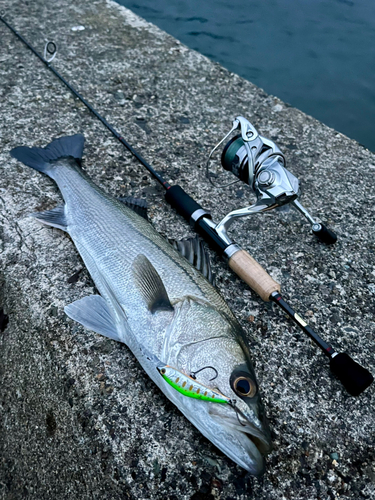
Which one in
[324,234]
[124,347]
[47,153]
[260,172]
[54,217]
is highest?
[260,172]

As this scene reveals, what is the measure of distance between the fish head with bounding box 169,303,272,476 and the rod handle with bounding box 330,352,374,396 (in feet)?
1.79

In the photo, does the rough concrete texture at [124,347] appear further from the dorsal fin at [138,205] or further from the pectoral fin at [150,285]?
the pectoral fin at [150,285]

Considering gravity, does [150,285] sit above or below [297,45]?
below

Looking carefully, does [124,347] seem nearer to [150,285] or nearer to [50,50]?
[150,285]

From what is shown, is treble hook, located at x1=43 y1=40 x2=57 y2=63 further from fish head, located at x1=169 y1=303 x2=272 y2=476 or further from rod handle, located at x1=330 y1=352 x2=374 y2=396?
rod handle, located at x1=330 y1=352 x2=374 y2=396

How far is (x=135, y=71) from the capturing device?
4.47 metres

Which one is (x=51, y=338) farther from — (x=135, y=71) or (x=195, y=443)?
(x=135, y=71)

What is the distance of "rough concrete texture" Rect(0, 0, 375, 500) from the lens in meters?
1.86

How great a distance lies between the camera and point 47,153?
3.16 metres

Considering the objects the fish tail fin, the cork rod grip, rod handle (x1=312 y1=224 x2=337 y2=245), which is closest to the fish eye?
the cork rod grip

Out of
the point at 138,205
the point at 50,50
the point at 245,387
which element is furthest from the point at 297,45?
the point at 245,387

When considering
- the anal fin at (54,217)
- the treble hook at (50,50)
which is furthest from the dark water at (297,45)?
the anal fin at (54,217)

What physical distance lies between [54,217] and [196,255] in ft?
3.49

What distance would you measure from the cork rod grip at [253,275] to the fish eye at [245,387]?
27.6 inches
